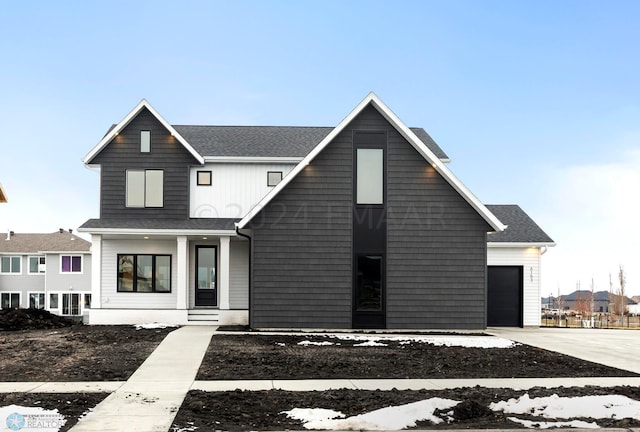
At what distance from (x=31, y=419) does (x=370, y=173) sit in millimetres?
15224

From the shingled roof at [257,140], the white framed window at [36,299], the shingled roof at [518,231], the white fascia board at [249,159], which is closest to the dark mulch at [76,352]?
the white fascia board at [249,159]

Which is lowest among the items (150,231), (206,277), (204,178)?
(206,277)

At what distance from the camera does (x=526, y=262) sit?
1013 inches

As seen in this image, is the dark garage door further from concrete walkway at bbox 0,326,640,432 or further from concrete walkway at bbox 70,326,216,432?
concrete walkway at bbox 70,326,216,432

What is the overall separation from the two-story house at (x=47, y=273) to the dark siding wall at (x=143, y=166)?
2416 cm

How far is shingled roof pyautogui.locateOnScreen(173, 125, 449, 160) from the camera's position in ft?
85.5

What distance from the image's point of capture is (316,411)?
9102mm

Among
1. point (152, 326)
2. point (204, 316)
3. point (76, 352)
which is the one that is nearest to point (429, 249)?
point (204, 316)

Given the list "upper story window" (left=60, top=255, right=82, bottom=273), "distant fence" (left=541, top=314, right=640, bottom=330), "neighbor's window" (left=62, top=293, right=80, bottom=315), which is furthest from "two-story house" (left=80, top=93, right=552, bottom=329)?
"upper story window" (left=60, top=255, right=82, bottom=273)

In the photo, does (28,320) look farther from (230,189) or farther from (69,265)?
(69,265)

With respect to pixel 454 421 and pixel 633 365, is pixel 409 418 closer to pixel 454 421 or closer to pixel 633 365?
pixel 454 421

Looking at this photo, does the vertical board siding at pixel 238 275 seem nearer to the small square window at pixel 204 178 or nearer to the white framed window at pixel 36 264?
the small square window at pixel 204 178

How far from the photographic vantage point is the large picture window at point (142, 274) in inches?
984

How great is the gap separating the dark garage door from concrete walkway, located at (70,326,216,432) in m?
13.4
